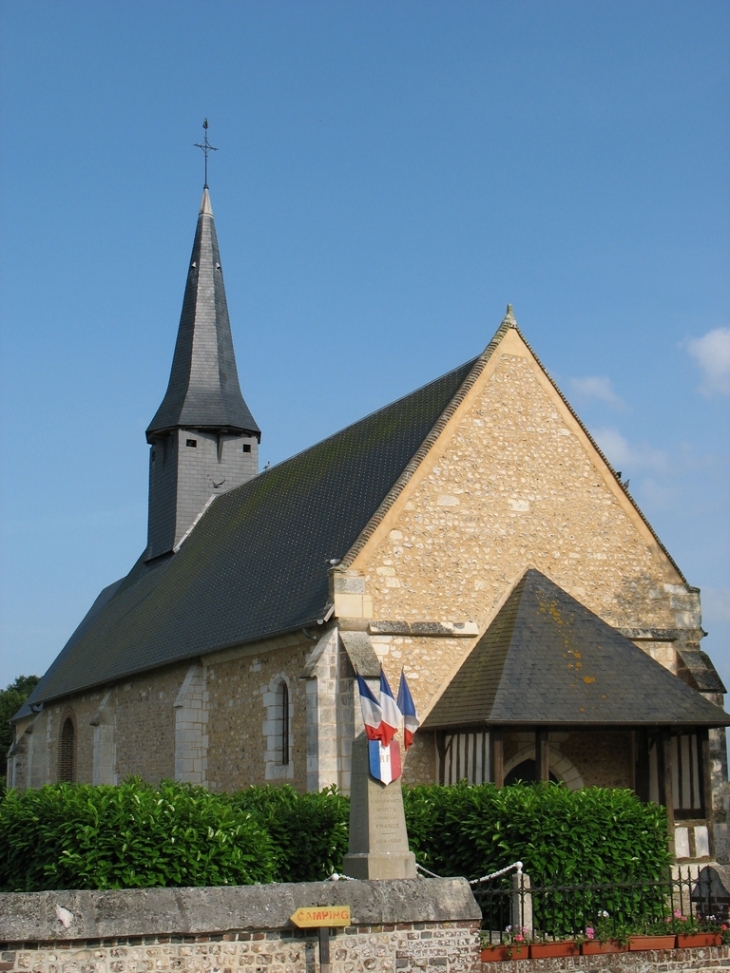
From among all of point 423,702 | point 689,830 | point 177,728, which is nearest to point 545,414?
point 423,702

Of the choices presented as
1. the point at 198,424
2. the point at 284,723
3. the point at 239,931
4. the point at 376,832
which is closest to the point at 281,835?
the point at 376,832

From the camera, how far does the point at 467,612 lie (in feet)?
48.6

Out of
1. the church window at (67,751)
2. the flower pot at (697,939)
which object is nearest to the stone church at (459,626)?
the church window at (67,751)

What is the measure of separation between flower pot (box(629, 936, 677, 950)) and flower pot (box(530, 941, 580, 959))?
49 centimetres

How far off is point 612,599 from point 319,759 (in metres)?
4.93

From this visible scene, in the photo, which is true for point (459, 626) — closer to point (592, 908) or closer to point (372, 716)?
point (592, 908)

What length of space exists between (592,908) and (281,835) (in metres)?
2.97

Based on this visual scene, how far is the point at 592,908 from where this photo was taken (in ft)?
30.2

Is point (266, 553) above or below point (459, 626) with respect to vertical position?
above

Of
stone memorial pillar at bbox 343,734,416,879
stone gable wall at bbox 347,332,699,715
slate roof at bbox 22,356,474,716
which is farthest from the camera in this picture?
slate roof at bbox 22,356,474,716

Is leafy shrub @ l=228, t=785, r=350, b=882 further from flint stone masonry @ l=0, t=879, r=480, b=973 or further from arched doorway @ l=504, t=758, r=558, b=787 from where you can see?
arched doorway @ l=504, t=758, r=558, b=787

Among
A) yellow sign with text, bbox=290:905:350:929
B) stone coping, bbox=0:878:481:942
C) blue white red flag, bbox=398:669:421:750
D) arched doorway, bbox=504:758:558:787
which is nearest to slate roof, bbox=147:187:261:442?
arched doorway, bbox=504:758:558:787

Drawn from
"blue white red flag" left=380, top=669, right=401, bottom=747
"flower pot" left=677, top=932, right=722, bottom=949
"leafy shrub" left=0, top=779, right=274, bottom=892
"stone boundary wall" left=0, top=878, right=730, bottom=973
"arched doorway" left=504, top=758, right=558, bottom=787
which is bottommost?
"flower pot" left=677, top=932, right=722, bottom=949

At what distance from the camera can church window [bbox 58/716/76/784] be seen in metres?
24.0
